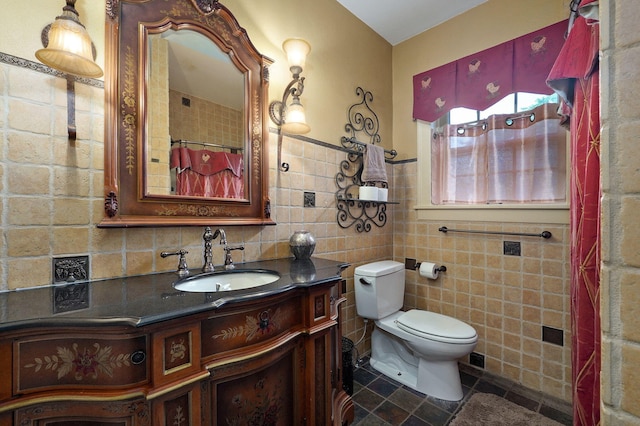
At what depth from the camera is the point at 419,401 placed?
1752mm

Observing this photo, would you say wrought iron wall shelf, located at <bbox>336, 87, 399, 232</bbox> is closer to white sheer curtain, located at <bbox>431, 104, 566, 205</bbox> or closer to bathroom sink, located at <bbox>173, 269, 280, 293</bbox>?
white sheer curtain, located at <bbox>431, 104, 566, 205</bbox>

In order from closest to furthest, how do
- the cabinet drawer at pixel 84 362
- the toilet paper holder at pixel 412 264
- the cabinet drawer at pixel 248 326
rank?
the cabinet drawer at pixel 84 362
the cabinet drawer at pixel 248 326
the toilet paper holder at pixel 412 264

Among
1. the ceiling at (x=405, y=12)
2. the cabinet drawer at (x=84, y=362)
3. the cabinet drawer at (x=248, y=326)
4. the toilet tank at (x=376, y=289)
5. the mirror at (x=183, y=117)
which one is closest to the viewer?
the cabinet drawer at (x=84, y=362)

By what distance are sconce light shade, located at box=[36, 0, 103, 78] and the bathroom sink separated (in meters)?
0.87

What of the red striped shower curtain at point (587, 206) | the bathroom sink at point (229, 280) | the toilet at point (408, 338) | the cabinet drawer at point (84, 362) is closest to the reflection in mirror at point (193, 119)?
the bathroom sink at point (229, 280)

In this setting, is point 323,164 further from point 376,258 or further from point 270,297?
→ point 270,297

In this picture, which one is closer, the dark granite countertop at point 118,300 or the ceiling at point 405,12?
the dark granite countertop at point 118,300

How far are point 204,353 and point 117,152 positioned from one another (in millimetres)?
872

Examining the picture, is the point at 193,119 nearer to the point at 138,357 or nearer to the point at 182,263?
the point at 182,263

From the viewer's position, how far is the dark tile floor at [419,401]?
1606mm

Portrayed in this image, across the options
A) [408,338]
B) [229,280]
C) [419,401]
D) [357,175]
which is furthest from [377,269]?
[229,280]

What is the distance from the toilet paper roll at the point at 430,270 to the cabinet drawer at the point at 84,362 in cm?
195

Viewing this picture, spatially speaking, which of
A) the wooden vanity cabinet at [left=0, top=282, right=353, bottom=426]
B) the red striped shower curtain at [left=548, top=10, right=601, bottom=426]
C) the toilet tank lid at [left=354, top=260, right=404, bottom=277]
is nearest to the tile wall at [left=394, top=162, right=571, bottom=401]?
the toilet tank lid at [left=354, top=260, right=404, bottom=277]

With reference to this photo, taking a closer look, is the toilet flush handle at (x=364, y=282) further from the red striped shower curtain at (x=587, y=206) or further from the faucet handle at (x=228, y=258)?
the red striped shower curtain at (x=587, y=206)
